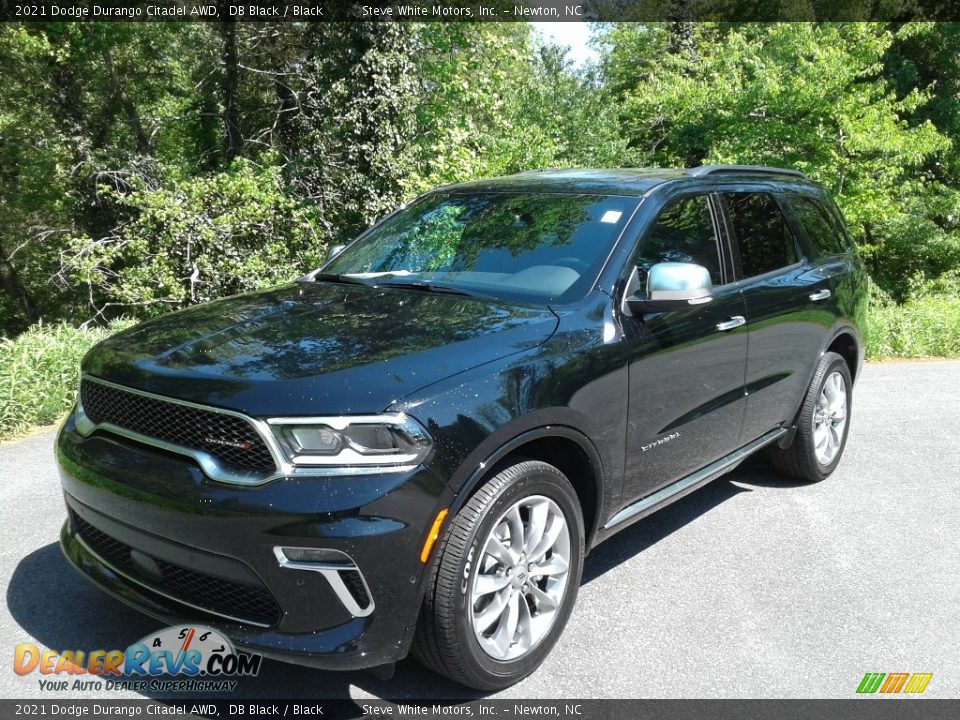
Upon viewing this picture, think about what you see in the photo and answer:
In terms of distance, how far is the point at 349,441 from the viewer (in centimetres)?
269

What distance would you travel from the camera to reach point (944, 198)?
21438mm

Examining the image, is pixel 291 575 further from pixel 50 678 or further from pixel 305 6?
pixel 305 6

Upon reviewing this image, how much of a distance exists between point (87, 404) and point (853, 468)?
5.06 metres

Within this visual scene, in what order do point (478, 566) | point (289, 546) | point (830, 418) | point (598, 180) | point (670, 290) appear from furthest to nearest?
point (830, 418)
point (598, 180)
point (670, 290)
point (478, 566)
point (289, 546)

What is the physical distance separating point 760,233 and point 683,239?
3.10ft

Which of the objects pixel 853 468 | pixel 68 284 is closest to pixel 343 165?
pixel 68 284

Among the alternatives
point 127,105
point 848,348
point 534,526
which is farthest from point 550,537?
point 127,105

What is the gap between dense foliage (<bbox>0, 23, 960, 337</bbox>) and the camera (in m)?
13.1

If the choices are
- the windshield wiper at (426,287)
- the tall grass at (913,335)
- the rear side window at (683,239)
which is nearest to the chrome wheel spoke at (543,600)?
the windshield wiper at (426,287)

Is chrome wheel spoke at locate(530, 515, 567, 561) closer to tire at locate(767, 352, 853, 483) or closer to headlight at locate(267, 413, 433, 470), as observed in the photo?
headlight at locate(267, 413, 433, 470)

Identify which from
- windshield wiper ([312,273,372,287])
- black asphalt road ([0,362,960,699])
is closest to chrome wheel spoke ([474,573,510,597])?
black asphalt road ([0,362,960,699])

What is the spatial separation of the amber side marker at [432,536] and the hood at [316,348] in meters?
0.41

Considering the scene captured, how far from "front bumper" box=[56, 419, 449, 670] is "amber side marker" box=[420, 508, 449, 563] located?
2 centimetres

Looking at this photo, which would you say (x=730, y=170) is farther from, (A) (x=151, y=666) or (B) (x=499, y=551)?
(A) (x=151, y=666)
